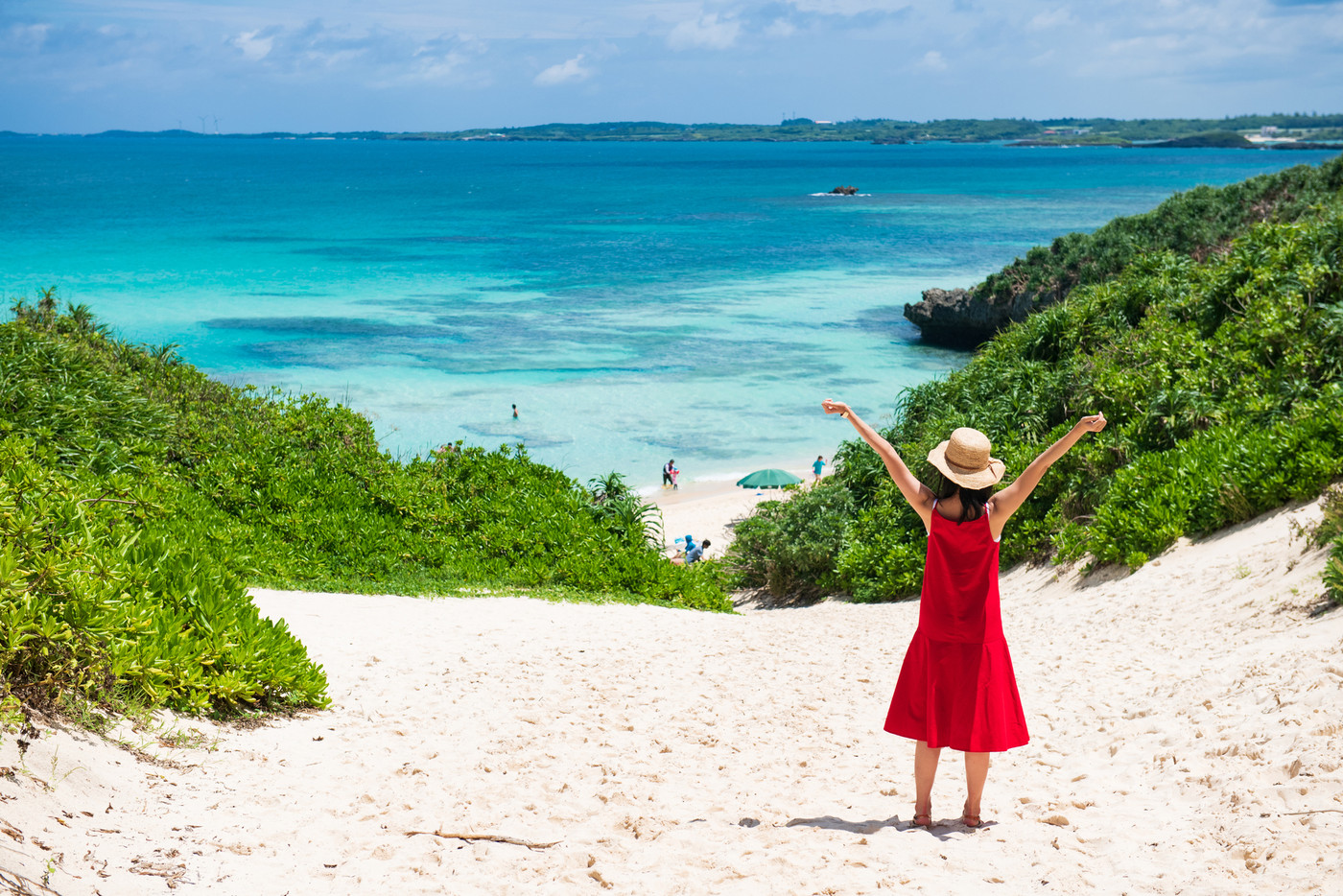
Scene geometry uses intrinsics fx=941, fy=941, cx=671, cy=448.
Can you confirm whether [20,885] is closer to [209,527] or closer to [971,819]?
[971,819]

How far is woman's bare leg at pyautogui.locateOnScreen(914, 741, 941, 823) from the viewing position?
4.47 meters

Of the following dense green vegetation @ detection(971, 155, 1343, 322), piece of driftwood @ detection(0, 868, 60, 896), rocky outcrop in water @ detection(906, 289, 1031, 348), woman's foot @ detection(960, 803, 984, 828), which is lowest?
woman's foot @ detection(960, 803, 984, 828)

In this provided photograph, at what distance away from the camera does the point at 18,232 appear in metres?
77.1

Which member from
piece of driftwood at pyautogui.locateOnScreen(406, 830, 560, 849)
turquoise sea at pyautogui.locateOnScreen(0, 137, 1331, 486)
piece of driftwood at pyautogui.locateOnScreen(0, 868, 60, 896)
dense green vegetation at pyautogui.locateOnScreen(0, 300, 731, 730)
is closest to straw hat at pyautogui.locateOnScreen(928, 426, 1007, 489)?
piece of driftwood at pyautogui.locateOnScreen(406, 830, 560, 849)

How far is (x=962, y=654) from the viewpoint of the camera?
14.1ft

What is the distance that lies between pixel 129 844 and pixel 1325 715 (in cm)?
577

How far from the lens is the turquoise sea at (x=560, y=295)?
103ft

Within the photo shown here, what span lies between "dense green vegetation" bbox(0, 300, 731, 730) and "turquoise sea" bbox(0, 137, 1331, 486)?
1246cm

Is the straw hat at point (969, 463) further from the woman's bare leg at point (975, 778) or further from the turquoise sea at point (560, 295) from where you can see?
the turquoise sea at point (560, 295)

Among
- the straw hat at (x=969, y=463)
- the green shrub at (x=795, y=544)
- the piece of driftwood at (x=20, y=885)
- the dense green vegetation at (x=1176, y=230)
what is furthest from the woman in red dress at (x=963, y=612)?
the dense green vegetation at (x=1176, y=230)

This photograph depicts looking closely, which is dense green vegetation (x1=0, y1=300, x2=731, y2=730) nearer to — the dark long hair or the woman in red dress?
the woman in red dress

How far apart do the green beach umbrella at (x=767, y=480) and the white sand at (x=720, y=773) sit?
15903mm

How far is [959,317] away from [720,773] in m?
38.3

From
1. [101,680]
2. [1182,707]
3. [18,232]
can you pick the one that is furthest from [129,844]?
[18,232]
